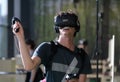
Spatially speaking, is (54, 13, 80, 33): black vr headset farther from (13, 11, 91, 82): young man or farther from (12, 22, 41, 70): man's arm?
(12, 22, 41, 70): man's arm

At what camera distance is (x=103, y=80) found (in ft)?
22.1

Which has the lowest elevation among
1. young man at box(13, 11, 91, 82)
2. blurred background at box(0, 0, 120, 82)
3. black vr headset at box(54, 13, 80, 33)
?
blurred background at box(0, 0, 120, 82)

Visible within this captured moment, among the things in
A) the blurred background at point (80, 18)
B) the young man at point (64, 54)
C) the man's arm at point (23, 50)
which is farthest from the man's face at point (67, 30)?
the blurred background at point (80, 18)

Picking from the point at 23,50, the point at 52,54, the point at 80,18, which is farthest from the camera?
the point at 80,18

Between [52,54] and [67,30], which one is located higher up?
[67,30]

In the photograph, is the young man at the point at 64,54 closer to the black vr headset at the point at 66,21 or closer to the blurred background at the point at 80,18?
the black vr headset at the point at 66,21

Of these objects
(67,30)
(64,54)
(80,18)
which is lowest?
(80,18)

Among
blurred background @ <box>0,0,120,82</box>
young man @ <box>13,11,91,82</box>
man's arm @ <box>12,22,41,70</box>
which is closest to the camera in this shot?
man's arm @ <box>12,22,41,70</box>

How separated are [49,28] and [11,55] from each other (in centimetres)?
143

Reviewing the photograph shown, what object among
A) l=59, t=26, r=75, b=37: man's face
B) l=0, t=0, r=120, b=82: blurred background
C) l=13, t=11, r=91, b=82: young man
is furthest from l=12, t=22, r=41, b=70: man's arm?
l=0, t=0, r=120, b=82: blurred background

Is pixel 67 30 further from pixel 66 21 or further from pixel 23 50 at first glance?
pixel 23 50

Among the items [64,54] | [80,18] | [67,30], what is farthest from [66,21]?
[80,18]

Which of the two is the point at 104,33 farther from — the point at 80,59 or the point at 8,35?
the point at 80,59

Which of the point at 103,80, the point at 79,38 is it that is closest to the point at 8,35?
the point at 79,38
